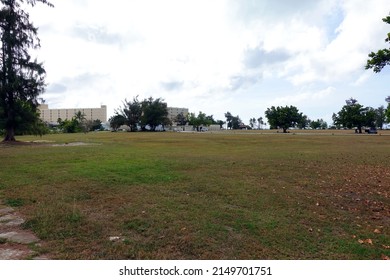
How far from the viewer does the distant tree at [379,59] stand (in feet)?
21.2

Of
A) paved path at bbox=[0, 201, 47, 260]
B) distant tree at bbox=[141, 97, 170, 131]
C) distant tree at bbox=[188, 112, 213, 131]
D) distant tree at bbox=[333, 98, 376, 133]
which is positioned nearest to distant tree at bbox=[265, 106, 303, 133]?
distant tree at bbox=[333, 98, 376, 133]

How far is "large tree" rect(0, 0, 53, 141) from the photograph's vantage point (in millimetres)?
23094

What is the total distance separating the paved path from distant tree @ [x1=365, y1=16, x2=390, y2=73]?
8109 mm

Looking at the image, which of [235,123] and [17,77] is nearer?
[17,77]

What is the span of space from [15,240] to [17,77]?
2453 centimetres

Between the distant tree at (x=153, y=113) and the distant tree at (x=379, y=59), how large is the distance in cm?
7583

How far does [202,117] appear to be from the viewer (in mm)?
103875

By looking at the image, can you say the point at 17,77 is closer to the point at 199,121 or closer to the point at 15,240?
the point at 15,240

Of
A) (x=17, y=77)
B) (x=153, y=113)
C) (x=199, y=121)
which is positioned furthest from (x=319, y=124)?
(x=17, y=77)

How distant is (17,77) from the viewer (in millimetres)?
23391

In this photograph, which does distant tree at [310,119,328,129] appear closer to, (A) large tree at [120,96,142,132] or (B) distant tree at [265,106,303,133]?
(B) distant tree at [265,106,303,133]

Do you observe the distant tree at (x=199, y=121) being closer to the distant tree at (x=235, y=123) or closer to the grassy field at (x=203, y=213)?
the distant tree at (x=235, y=123)

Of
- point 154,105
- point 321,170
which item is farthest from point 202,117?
point 321,170
